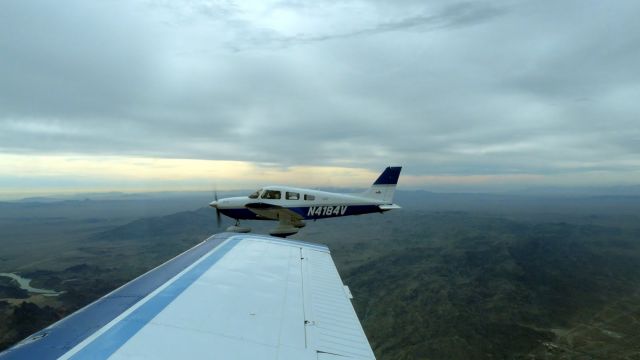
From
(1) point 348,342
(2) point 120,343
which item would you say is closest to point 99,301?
(2) point 120,343

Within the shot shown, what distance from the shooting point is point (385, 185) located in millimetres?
30609

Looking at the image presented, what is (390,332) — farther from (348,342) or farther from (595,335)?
(348,342)

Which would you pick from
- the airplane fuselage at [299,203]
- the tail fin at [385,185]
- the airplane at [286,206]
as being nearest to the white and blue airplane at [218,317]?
the airplane at [286,206]

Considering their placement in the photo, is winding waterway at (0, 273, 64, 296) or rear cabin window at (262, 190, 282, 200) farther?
winding waterway at (0, 273, 64, 296)

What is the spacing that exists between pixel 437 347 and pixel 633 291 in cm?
13839

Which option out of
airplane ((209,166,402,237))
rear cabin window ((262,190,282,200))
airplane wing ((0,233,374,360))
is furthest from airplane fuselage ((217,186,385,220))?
airplane wing ((0,233,374,360))

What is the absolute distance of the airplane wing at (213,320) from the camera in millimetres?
4688

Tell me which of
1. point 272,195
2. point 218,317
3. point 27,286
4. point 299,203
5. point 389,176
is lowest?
point 27,286

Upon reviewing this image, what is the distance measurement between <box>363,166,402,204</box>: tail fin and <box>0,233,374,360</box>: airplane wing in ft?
70.5

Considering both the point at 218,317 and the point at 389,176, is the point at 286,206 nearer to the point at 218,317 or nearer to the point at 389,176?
the point at 389,176

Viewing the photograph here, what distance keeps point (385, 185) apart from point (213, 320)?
85.5 feet

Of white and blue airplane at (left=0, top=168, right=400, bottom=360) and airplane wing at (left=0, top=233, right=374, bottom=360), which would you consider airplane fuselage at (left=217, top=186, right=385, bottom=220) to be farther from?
airplane wing at (left=0, top=233, right=374, bottom=360)

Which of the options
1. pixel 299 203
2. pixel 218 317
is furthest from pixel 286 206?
pixel 218 317

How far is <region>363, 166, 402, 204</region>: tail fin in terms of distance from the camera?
30516 mm
